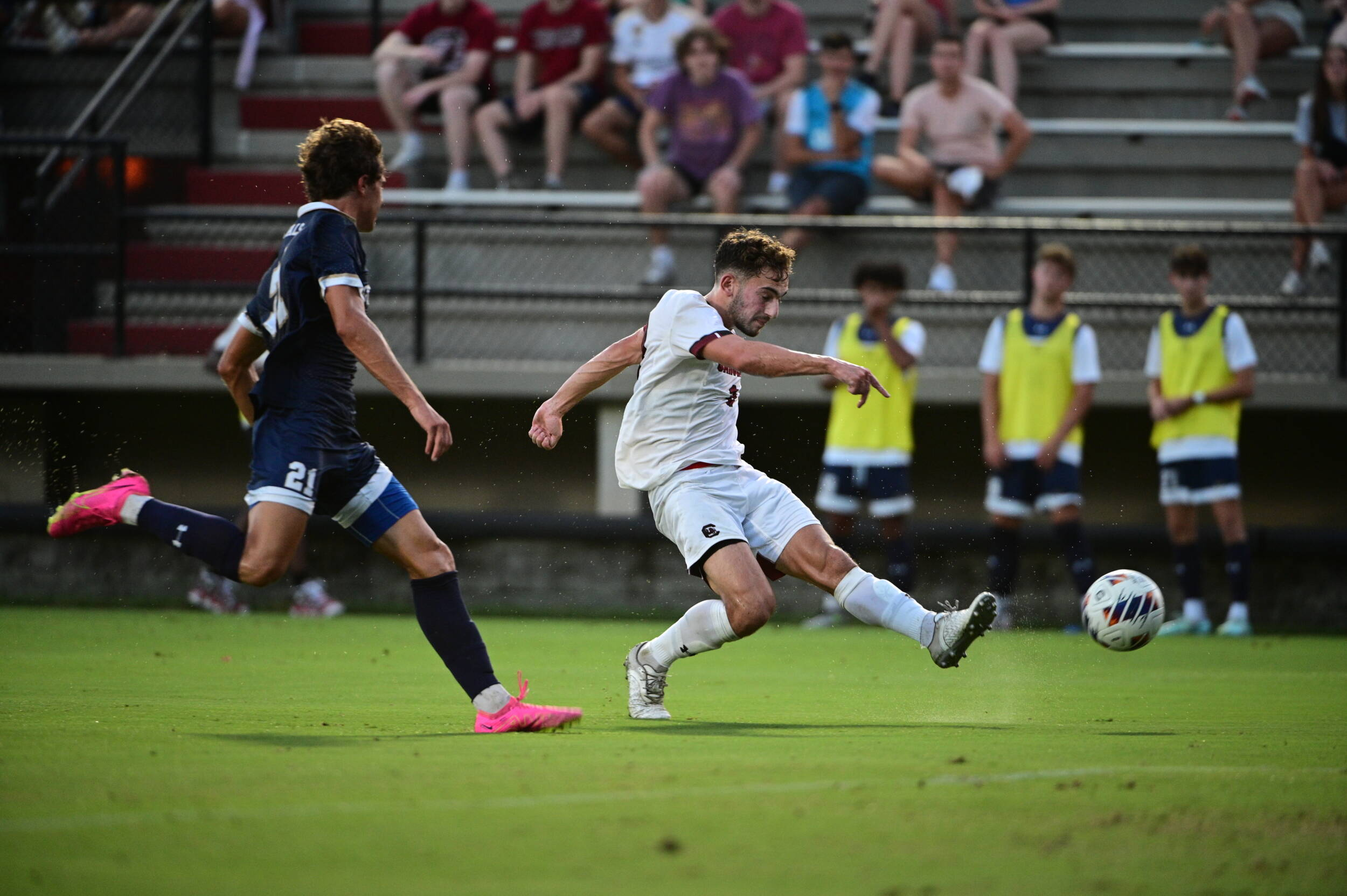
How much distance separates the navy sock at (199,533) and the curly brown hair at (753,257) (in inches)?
83.5

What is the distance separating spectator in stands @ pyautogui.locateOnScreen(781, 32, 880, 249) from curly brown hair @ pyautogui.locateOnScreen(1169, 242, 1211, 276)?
3.02 metres

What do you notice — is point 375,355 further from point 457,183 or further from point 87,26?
point 87,26

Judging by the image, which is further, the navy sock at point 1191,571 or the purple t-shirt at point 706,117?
the purple t-shirt at point 706,117

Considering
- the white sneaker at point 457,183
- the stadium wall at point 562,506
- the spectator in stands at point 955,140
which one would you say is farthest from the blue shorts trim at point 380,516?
the white sneaker at point 457,183

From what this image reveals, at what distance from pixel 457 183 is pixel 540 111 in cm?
100

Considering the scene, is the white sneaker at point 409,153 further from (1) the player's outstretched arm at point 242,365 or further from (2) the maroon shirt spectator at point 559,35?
(1) the player's outstretched arm at point 242,365

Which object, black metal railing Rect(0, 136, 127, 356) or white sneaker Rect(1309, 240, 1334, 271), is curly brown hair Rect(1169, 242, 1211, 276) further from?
black metal railing Rect(0, 136, 127, 356)

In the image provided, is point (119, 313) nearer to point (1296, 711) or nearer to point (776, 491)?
point (776, 491)

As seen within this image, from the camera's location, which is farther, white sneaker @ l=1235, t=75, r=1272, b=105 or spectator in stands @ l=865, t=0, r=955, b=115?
white sneaker @ l=1235, t=75, r=1272, b=105

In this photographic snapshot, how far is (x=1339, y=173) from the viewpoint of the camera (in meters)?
14.2

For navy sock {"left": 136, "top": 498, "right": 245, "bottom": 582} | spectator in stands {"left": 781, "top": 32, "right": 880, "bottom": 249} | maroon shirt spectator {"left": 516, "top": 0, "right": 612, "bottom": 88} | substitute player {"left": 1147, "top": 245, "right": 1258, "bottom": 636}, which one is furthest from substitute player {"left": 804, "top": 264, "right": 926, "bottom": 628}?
navy sock {"left": 136, "top": 498, "right": 245, "bottom": 582}

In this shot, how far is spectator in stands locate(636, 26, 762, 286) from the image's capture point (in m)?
14.3

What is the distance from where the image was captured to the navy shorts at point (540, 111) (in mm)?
15367

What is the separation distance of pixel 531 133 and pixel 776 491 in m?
9.24
